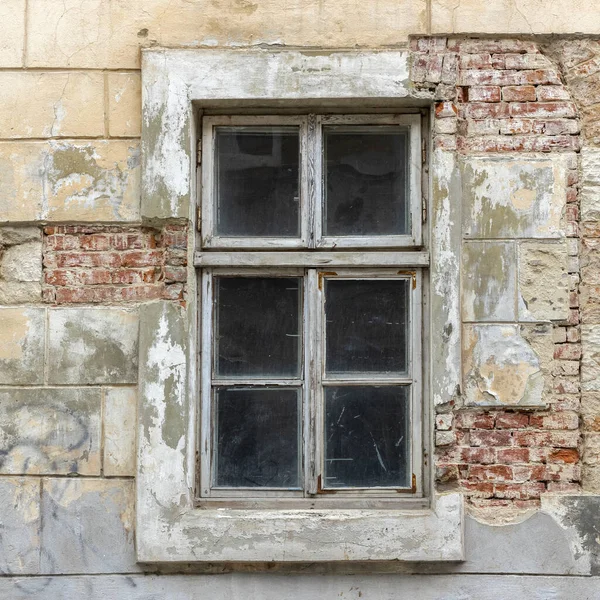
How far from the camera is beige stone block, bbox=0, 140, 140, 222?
3434 mm

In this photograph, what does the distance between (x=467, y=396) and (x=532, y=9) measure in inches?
65.8

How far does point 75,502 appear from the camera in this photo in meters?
3.36

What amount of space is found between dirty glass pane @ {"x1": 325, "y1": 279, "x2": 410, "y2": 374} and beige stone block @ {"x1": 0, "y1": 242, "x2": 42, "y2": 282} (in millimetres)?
1250

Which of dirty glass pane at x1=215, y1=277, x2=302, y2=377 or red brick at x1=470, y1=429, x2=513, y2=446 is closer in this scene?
red brick at x1=470, y1=429, x2=513, y2=446

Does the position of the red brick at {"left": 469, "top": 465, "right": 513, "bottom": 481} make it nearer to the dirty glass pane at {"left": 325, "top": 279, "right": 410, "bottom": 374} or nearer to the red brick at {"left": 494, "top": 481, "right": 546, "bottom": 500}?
the red brick at {"left": 494, "top": 481, "right": 546, "bottom": 500}

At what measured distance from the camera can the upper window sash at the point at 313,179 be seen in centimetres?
350

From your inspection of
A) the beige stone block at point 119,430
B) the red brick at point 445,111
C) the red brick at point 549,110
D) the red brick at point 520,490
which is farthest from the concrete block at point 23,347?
the red brick at point 549,110

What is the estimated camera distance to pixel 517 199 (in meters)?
3.38

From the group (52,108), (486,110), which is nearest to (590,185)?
(486,110)

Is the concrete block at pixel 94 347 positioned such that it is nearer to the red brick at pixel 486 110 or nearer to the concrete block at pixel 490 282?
the concrete block at pixel 490 282

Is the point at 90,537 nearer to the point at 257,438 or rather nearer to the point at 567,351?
the point at 257,438

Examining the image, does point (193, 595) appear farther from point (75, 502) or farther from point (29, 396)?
point (29, 396)

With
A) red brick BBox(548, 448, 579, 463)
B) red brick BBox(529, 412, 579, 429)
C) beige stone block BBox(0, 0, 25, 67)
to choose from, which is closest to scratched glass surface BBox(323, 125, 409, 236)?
red brick BBox(529, 412, 579, 429)

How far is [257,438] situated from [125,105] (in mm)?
1544
